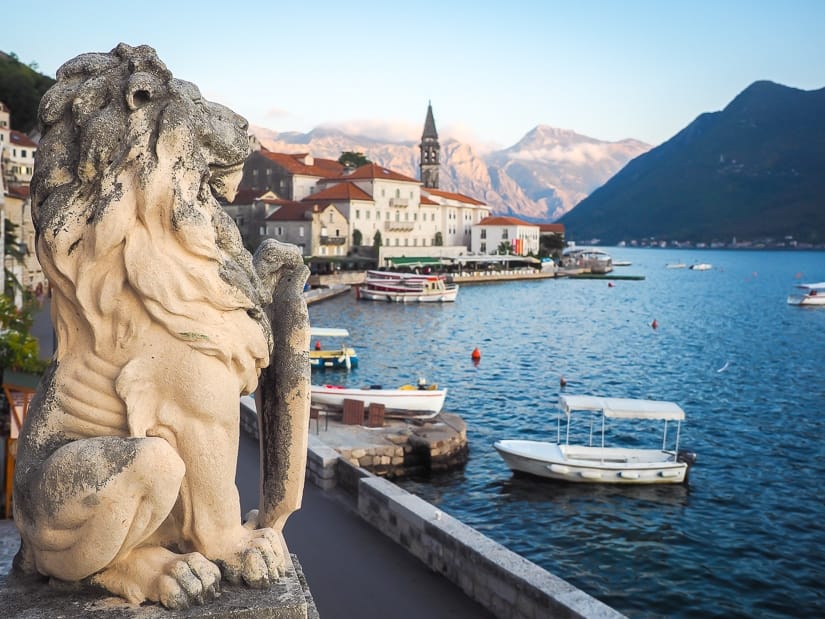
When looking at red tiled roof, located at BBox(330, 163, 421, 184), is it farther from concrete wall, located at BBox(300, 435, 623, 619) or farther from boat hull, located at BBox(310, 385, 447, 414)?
concrete wall, located at BBox(300, 435, 623, 619)

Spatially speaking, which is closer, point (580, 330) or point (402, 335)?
point (402, 335)

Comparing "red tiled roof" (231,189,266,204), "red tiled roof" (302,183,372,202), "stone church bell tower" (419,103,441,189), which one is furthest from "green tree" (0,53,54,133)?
"stone church bell tower" (419,103,441,189)

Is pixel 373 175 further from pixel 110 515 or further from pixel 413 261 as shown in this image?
pixel 110 515

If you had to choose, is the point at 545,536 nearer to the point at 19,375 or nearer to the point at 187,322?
the point at 19,375

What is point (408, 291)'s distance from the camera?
193 ft

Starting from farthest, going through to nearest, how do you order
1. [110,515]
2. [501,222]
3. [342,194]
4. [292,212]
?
[501,222] < [342,194] < [292,212] < [110,515]

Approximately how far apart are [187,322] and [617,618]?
16.4 ft

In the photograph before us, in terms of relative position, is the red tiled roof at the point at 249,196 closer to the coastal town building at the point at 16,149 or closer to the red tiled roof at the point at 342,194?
the red tiled roof at the point at 342,194

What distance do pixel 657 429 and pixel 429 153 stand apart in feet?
295

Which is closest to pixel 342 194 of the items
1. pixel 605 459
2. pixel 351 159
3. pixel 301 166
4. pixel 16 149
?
pixel 301 166

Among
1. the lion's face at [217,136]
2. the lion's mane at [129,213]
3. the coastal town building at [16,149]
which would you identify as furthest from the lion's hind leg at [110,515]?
the coastal town building at [16,149]

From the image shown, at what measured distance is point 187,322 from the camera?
9.15 feet

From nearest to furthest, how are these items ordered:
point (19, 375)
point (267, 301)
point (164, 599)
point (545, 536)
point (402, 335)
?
1. point (164, 599)
2. point (267, 301)
3. point (19, 375)
4. point (545, 536)
5. point (402, 335)

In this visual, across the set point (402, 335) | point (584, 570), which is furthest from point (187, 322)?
point (402, 335)
